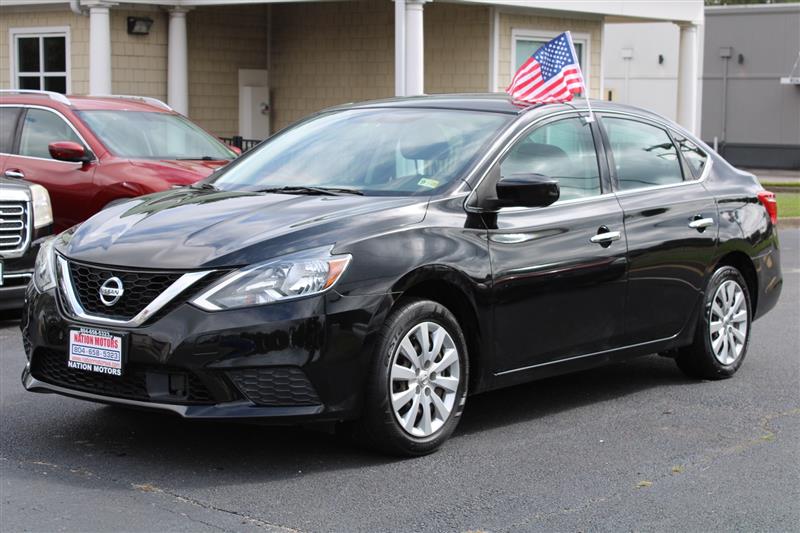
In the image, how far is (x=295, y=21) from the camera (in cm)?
2208

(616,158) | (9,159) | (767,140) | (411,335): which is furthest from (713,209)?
(767,140)

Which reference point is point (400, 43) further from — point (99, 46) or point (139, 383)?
point (139, 383)

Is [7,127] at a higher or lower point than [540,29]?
lower

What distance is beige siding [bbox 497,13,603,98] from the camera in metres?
20.2

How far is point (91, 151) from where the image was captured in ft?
37.0

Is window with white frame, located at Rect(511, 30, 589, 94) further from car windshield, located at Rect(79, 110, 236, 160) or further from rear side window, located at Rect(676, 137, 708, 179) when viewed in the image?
rear side window, located at Rect(676, 137, 708, 179)

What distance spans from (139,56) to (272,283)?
51.5 feet

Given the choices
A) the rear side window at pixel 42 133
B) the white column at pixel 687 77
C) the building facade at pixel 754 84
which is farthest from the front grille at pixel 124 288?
the building facade at pixel 754 84

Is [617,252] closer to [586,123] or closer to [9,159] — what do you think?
[586,123]

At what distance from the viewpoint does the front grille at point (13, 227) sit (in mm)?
9211

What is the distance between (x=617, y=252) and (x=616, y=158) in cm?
62

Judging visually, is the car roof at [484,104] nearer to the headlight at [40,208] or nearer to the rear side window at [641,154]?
the rear side window at [641,154]

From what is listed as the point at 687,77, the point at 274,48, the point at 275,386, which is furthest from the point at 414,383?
the point at 687,77

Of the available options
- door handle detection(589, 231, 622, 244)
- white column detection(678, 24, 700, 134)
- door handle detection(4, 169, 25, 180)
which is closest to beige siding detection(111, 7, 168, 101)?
door handle detection(4, 169, 25, 180)
